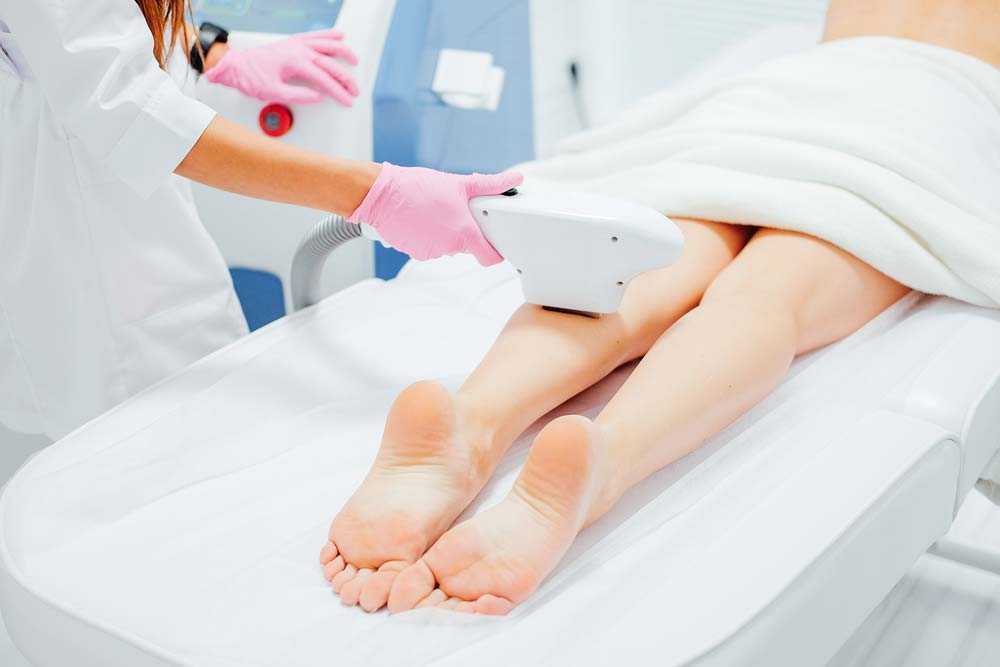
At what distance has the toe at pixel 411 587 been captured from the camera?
80 centimetres

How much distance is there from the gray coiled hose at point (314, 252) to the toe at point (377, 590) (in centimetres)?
47

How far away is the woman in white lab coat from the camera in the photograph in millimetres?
979

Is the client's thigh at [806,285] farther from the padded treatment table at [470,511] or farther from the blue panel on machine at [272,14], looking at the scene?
the blue panel on machine at [272,14]

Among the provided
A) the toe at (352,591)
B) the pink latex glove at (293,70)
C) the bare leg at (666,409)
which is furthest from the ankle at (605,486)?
the pink latex glove at (293,70)

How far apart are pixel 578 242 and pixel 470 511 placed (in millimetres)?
291

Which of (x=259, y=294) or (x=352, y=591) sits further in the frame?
(x=259, y=294)

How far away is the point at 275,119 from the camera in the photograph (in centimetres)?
151

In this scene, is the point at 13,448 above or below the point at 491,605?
below

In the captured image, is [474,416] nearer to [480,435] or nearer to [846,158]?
[480,435]

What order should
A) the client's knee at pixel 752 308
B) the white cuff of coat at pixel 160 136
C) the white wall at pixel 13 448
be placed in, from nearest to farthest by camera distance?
the white cuff of coat at pixel 160 136 → the client's knee at pixel 752 308 → the white wall at pixel 13 448

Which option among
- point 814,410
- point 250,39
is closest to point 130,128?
point 250,39

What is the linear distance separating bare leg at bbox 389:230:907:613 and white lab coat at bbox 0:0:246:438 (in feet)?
1.62

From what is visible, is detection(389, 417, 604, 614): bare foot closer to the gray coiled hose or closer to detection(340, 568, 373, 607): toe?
detection(340, 568, 373, 607): toe

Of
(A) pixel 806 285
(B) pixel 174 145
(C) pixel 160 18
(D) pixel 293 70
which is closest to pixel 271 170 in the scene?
(B) pixel 174 145
